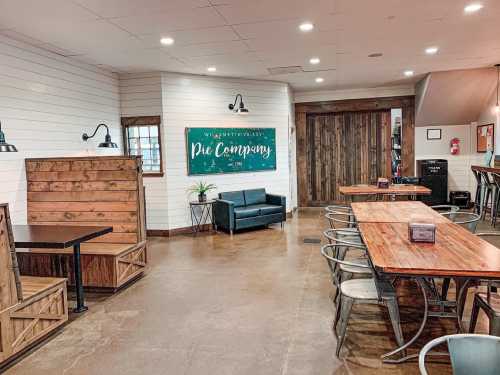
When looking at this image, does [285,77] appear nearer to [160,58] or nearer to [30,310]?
[160,58]

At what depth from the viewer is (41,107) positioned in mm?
5234

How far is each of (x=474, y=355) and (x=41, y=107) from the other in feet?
18.1

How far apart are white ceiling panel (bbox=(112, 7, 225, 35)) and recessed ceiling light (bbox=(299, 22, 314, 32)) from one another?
93 cm

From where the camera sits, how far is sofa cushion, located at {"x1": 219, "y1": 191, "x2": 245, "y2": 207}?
7488 millimetres

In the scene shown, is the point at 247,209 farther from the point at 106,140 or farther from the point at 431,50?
the point at 431,50

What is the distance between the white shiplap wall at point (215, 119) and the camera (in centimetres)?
713

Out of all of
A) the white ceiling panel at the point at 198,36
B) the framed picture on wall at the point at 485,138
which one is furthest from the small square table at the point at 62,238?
the framed picture on wall at the point at 485,138

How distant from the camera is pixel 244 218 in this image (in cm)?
713

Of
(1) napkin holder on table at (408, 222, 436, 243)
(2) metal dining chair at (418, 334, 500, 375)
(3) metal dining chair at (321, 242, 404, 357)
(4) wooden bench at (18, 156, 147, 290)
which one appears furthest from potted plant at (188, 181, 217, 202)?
(2) metal dining chair at (418, 334, 500, 375)

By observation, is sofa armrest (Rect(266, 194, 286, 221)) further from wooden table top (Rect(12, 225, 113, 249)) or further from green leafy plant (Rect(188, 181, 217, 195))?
wooden table top (Rect(12, 225, 113, 249))

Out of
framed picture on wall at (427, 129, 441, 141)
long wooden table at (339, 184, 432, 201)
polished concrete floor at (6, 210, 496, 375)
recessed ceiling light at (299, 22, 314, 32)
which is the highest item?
recessed ceiling light at (299, 22, 314, 32)

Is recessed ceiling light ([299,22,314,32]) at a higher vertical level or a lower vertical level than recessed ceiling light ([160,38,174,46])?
lower

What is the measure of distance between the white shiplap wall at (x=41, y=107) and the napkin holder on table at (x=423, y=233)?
4.47m

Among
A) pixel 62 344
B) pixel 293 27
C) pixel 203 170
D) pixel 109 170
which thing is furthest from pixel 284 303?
pixel 203 170
